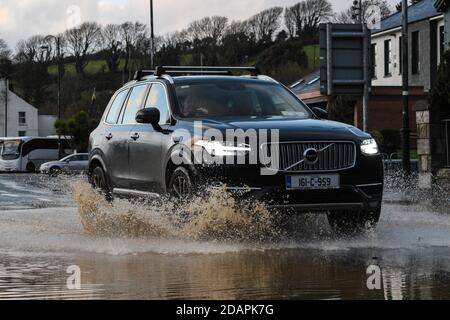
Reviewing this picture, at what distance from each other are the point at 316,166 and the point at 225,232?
1082mm

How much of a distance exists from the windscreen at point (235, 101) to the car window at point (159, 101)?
175mm

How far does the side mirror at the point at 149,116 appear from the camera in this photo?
938 cm

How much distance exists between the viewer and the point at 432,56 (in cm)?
4284

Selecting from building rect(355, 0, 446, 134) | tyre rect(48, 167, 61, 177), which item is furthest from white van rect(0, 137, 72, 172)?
building rect(355, 0, 446, 134)

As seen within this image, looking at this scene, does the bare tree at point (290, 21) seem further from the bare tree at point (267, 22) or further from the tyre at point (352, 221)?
the tyre at point (352, 221)

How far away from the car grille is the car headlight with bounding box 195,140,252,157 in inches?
7.1

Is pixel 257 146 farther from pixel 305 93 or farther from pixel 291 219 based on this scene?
pixel 305 93

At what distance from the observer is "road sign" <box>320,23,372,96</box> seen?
19188 mm

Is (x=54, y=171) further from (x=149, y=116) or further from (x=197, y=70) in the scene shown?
(x=149, y=116)

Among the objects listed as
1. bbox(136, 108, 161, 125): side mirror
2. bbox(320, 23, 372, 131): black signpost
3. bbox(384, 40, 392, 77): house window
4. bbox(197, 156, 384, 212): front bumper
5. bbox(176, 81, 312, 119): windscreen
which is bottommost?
bbox(197, 156, 384, 212): front bumper

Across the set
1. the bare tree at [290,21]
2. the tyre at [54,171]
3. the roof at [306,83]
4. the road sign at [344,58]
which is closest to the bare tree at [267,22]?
the bare tree at [290,21]

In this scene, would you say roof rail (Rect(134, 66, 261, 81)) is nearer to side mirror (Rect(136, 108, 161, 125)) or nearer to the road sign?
side mirror (Rect(136, 108, 161, 125))

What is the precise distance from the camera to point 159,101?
986 centimetres
